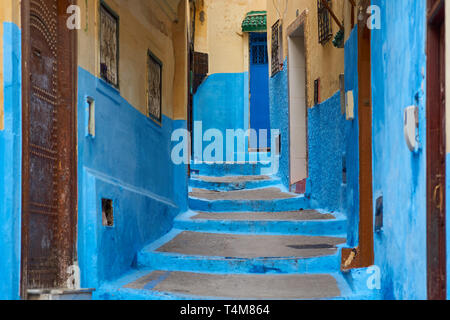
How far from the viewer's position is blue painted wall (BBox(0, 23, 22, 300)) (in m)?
3.92

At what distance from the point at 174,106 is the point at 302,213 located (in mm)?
2492

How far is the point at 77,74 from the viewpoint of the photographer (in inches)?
201

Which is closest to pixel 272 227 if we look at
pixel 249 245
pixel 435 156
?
pixel 249 245

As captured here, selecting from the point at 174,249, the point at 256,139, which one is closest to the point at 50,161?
the point at 174,249

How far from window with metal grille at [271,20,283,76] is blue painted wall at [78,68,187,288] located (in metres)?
4.10

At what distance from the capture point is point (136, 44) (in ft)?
22.8

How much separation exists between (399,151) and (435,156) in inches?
32.0

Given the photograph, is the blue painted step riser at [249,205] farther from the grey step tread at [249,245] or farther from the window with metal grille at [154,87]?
the window with metal grille at [154,87]

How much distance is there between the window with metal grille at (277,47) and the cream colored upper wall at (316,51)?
0.23 m

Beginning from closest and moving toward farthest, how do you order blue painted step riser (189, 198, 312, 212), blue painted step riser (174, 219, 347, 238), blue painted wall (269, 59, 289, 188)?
blue painted step riser (174, 219, 347, 238)
blue painted step riser (189, 198, 312, 212)
blue painted wall (269, 59, 289, 188)

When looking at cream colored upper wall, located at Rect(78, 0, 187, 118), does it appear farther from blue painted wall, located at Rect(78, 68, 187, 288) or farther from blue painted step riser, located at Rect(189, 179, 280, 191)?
blue painted step riser, located at Rect(189, 179, 280, 191)

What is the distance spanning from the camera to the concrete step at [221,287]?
519 cm

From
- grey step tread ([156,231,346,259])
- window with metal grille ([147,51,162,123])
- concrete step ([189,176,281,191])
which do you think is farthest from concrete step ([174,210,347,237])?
concrete step ([189,176,281,191])

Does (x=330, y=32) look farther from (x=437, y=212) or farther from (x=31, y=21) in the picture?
(x=437, y=212)
